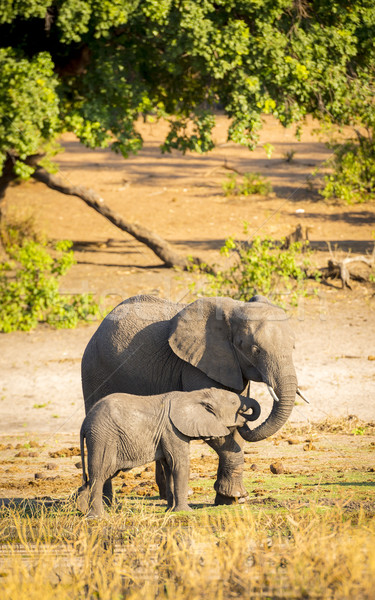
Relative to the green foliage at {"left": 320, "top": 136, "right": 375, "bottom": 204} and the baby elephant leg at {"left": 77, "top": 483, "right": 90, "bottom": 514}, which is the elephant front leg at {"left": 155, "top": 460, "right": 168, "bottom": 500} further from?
the green foliage at {"left": 320, "top": 136, "right": 375, "bottom": 204}

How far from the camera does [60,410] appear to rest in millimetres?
9789

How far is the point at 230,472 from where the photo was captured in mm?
6539

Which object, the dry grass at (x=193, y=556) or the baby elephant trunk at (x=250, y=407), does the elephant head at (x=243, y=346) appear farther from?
the dry grass at (x=193, y=556)

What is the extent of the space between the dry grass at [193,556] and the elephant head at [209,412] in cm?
67

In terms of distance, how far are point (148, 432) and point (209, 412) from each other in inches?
19.5

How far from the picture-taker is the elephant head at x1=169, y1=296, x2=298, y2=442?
6242 millimetres

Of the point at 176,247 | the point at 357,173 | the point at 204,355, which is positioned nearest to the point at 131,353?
the point at 204,355

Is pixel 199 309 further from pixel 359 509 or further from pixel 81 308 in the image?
pixel 81 308

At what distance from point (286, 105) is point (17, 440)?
7.10 metres

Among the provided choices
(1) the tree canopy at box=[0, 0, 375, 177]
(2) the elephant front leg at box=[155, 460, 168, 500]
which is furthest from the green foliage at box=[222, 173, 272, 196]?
(2) the elephant front leg at box=[155, 460, 168, 500]

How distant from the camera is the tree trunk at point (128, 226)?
15258mm

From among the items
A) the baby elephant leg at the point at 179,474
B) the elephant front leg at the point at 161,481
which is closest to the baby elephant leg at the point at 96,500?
the baby elephant leg at the point at 179,474

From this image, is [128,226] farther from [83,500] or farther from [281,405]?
[83,500]

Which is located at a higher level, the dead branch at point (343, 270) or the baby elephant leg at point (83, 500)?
the dead branch at point (343, 270)
